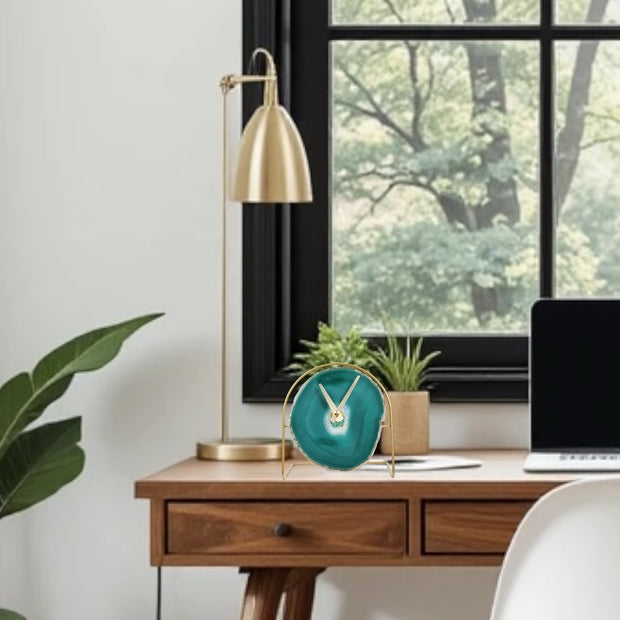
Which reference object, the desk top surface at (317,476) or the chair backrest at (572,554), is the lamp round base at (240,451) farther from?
the chair backrest at (572,554)

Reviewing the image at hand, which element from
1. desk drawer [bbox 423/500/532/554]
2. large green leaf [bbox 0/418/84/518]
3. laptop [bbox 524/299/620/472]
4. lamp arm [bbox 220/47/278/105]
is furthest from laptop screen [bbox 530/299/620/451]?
large green leaf [bbox 0/418/84/518]

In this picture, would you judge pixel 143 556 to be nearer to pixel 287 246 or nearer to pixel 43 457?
pixel 43 457

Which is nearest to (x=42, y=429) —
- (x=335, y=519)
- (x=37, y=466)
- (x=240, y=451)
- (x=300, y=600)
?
(x=37, y=466)

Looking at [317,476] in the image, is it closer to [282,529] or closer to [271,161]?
[282,529]

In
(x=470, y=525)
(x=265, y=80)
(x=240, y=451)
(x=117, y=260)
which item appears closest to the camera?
(x=470, y=525)

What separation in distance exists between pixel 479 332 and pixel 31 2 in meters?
1.10

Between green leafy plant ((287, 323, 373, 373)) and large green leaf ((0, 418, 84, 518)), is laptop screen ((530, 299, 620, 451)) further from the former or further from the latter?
large green leaf ((0, 418, 84, 518))

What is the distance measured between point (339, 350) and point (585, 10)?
849 millimetres

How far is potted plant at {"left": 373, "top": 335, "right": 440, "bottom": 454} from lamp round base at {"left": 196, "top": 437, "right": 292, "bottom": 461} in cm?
21

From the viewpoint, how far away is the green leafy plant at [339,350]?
2.79 metres

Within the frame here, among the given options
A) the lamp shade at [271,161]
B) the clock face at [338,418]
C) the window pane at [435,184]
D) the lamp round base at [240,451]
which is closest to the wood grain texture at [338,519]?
the clock face at [338,418]

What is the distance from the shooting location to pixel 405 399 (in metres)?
2.72

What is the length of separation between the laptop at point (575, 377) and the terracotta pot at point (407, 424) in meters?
0.21

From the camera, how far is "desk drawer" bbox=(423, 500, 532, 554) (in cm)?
228
